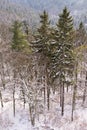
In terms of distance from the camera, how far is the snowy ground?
38.3m

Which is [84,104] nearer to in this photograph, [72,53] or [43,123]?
[43,123]

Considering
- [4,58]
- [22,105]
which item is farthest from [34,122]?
[4,58]

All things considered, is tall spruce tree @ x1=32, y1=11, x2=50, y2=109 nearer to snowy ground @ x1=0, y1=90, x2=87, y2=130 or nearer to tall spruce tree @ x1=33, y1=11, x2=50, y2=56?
tall spruce tree @ x1=33, y1=11, x2=50, y2=56

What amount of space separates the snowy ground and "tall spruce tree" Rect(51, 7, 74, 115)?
6.15m

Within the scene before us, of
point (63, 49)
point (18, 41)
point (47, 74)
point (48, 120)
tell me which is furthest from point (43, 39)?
point (48, 120)

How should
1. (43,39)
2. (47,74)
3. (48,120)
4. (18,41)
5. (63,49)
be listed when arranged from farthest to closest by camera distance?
(18,41) < (48,120) < (47,74) < (63,49) < (43,39)

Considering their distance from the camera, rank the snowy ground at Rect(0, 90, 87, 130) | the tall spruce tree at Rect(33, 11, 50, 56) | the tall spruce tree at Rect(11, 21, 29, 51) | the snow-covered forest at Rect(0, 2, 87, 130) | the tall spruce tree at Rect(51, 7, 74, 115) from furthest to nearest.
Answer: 1. the tall spruce tree at Rect(11, 21, 29, 51)
2. the snowy ground at Rect(0, 90, 87, 130)
3. the snow-covered forest at Rect(0, 2, 87, 130)
4. the tall spruce tree at Rect(33, 11, 50, 56)
5. the tall spruce tree at Rect(51, 7, 74, 115)

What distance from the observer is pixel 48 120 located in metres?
39.3

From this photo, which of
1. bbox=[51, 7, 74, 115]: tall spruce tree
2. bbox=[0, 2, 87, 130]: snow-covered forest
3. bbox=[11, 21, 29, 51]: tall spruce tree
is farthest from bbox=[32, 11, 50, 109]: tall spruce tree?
bbox=[11, 21, 29, 51]: tall spruce tree

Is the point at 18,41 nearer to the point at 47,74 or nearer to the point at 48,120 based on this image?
the point at 47,74

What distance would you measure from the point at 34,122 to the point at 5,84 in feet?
56.6

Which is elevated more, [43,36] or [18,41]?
[43,36]

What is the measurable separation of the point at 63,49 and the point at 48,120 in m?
11.2

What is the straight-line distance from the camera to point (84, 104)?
43.9 m
